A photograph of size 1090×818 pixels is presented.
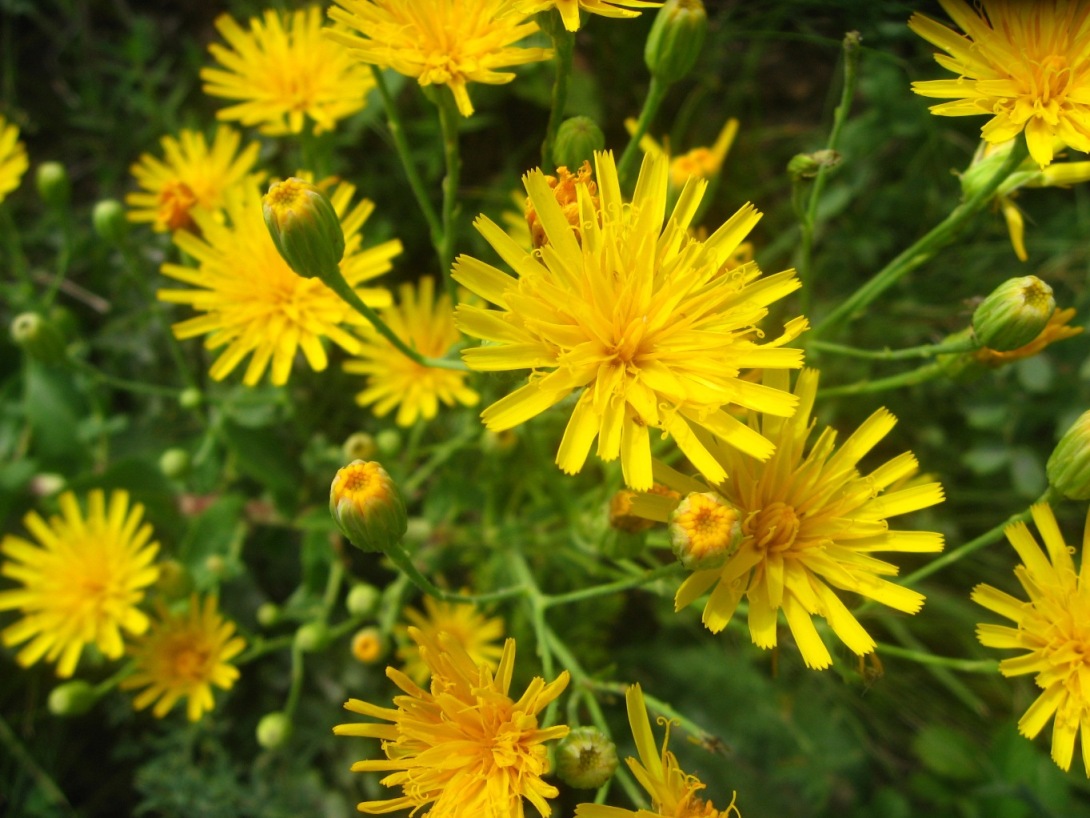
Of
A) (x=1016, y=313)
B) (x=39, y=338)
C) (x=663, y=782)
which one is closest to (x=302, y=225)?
(x=39, y=338)

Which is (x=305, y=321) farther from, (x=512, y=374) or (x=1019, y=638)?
(x=1019, y=638)

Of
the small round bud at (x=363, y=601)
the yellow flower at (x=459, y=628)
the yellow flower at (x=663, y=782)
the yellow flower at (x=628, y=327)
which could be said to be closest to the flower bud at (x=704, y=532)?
the yellow flower at (x=628, y=327)

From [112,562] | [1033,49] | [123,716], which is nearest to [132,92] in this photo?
[112,562]

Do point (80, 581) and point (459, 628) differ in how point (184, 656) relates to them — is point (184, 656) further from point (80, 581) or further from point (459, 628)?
point (459, 628)

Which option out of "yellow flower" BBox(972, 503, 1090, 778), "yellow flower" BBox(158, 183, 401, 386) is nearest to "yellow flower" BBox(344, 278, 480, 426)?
"yellow flower" BBox(158, 183, 401, 386)

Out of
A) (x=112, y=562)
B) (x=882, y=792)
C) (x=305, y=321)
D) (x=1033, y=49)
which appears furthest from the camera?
(x=882, y=792)

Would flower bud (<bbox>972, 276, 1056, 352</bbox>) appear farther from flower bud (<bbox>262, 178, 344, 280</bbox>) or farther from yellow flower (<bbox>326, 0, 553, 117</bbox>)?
flower bud (<bbox>262, 178, 344, 280</bbox>)
